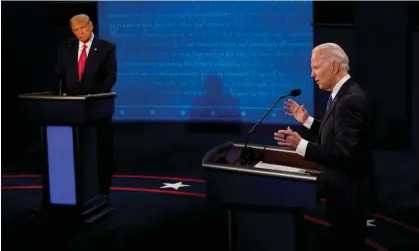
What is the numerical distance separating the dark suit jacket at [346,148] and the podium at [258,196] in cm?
8

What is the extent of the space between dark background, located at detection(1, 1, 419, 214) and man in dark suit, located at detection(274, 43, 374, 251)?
215 centimetres

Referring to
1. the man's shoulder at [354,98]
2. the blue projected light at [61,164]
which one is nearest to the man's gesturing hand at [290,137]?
the man's shoulder at [354,98]

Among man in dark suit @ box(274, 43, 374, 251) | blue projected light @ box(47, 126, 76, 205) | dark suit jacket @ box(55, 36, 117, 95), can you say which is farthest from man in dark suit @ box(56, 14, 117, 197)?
man in dark suit @ box(274, 43, 374, 251)

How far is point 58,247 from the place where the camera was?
3484 mm

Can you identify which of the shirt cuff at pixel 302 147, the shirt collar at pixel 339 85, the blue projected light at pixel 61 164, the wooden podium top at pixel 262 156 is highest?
the shirt collar at pixel 339 85

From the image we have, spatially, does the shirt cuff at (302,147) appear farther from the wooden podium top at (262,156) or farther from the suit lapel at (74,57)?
the suit lapel at (74,57)

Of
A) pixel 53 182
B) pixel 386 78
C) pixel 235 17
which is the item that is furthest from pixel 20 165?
pixel 386 78

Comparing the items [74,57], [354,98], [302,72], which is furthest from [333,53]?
[302,72]

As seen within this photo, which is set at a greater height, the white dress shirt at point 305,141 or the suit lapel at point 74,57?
the suit lapel at point 74,57

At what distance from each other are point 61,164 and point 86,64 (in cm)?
72

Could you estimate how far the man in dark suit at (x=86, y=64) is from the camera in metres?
4.00

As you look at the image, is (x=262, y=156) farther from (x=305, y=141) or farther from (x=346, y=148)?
(x=346, y=148)

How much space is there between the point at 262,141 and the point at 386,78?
1.22 meters

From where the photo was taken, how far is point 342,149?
86.7 inches
